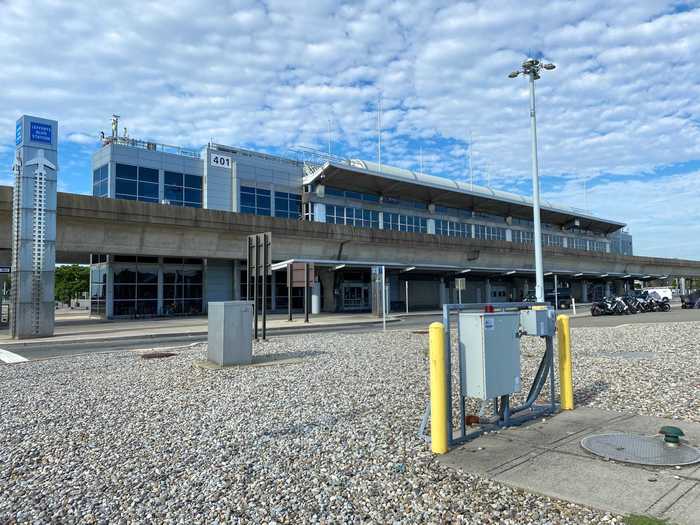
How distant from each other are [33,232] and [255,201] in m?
22.5

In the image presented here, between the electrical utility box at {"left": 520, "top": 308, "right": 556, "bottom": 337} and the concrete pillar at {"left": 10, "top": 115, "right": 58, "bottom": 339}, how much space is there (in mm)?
20820

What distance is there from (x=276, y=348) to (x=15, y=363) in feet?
20.8

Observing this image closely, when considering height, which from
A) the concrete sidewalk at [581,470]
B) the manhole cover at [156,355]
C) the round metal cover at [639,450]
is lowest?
the concrete sidewalk at [581,470]

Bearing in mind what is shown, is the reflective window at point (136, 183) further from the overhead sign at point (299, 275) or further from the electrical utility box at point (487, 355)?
the electrical utility box at point (487, 355)

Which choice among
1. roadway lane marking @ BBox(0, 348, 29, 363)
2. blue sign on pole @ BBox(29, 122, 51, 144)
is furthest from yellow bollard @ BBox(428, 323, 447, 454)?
blue sign on pole @ BBox(29, 122, 51, 144)

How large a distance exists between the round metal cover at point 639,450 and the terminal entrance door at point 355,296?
3941cm

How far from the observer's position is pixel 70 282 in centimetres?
7794

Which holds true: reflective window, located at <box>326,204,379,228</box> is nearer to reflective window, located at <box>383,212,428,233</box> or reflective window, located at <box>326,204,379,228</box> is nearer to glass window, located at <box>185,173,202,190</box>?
reflective window, located at <box>383,212,428,233</box>

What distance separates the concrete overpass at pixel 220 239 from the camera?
3020 cm

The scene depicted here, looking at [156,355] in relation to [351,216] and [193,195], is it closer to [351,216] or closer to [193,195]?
[193,195]

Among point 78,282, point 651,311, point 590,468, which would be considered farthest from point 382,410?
point 78,282

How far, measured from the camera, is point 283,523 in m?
3.70

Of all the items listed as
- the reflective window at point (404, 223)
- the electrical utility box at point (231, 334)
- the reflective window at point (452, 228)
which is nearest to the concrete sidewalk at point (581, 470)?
the electrical utility box at point (231, 334)

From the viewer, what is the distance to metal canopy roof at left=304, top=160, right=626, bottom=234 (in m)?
45.6
